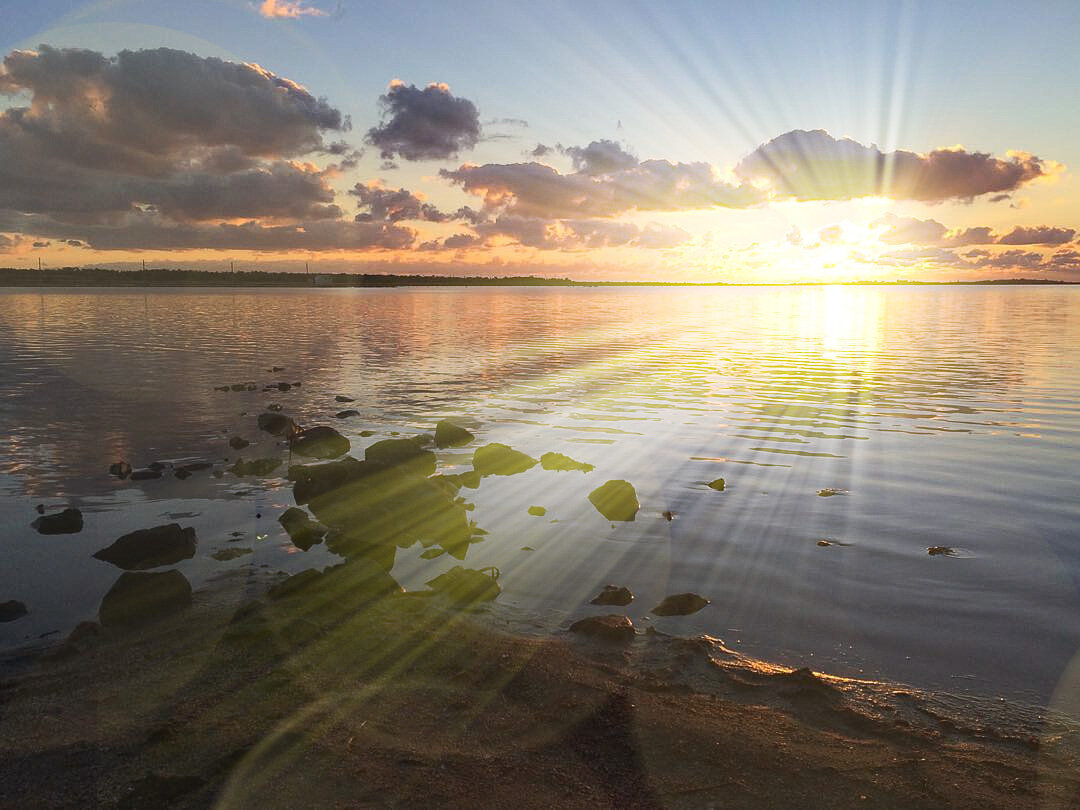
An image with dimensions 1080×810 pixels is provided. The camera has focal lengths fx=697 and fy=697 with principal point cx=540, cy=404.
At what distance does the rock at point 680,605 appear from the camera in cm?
1122

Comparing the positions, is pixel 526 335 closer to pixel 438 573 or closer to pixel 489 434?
pixel 489 434

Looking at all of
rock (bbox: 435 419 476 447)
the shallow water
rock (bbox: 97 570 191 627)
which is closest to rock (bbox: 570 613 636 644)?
the shallow water

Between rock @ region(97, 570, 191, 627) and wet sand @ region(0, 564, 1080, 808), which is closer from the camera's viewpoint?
wet sand @ region(0, 564, 1080, 808)

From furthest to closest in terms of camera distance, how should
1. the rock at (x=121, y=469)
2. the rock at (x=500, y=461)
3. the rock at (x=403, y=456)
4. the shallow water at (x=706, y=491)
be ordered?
the rock at (x=500, y=461) → the rock at (x=121, y=469) → the rock at (x=403, y=456) → the shallow water at (x=706, y=491)

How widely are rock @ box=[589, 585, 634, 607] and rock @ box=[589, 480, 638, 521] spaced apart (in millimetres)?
4444

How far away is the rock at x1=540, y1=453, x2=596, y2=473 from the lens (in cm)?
2078

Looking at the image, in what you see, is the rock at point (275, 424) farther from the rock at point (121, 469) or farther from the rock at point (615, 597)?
the rock at point (615, 597)

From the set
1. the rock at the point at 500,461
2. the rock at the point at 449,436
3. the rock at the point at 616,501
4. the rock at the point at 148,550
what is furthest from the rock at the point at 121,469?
the rock at the point at 616,501

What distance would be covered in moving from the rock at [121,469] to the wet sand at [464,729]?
11138 mm

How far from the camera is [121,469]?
19781 millimetres

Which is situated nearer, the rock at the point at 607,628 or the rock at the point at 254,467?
the rock at the point at 607,628

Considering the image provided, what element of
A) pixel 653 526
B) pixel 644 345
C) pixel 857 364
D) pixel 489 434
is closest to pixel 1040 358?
pixel 857 364

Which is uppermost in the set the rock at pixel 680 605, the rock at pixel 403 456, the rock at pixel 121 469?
the rock at pixel 403 456

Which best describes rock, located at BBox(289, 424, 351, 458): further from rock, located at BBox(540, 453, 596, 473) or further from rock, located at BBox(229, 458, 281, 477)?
rock, located at BBox(540, 453, 596, 473)
